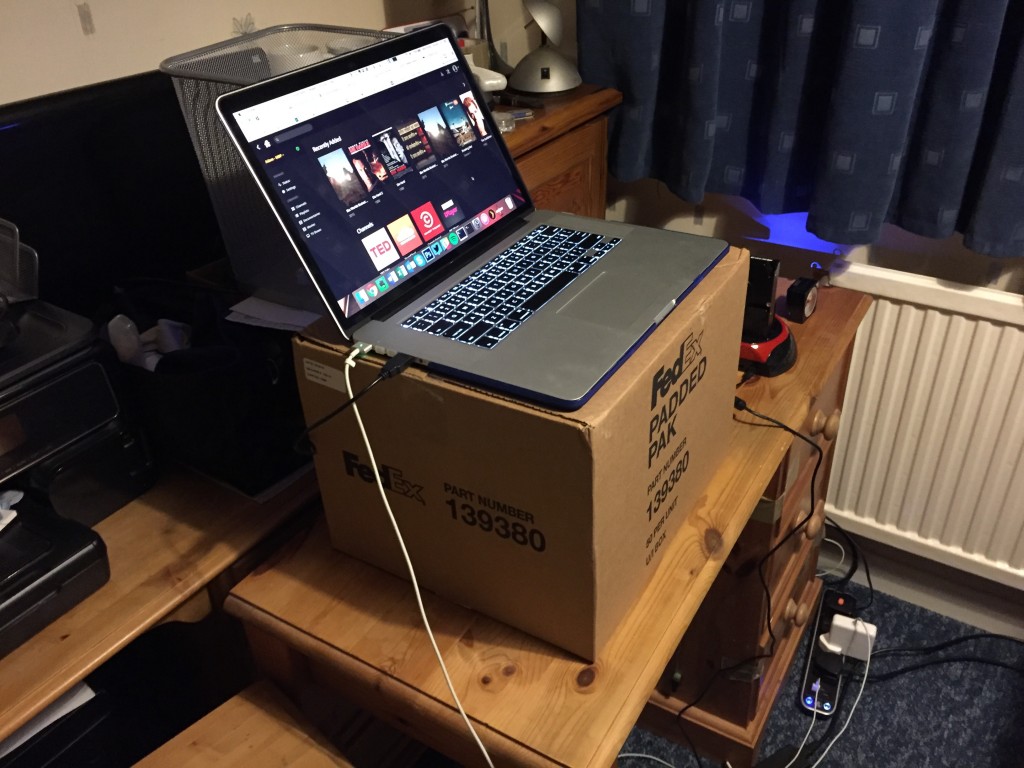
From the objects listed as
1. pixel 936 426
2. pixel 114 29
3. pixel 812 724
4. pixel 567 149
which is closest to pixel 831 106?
pixel 567 149

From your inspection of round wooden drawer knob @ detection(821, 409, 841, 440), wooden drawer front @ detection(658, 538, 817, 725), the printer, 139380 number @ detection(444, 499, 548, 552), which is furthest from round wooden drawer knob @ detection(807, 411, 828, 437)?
the printer

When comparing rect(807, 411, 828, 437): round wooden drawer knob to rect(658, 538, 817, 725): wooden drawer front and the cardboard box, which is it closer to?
rect(658, 538, 817, 725): wooden drawer front

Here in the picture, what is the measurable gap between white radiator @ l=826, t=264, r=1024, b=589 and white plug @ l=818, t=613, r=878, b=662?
185 mm

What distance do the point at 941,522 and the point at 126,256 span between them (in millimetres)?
1482

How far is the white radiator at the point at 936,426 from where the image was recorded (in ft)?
4.39

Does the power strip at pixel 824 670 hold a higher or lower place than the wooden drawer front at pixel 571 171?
lower

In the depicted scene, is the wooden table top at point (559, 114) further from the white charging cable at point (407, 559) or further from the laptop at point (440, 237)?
the white charging cable at point (407, 559)

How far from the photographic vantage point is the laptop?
0.66 metres

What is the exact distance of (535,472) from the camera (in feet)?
2.07

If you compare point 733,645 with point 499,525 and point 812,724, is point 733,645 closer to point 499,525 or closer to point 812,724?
point 812,724

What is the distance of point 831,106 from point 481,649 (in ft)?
→ 3.04

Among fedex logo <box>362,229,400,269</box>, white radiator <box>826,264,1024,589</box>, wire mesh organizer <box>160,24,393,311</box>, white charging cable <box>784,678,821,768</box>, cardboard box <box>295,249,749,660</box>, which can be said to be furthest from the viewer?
white charging cable <box>784,678,821,768</box>

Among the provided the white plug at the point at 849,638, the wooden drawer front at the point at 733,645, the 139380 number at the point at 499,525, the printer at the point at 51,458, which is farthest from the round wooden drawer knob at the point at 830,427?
the printer at the point at 51,458

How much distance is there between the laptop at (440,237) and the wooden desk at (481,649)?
0.75 feet
